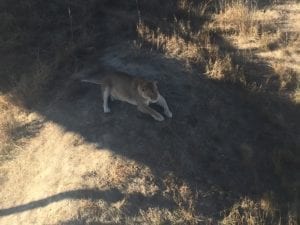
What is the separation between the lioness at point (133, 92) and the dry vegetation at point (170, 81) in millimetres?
797

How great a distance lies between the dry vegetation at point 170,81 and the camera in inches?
291

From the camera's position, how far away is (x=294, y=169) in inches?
319

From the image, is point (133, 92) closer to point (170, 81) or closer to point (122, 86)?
point (122, 86)

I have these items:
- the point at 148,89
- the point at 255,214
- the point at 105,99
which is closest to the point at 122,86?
the point at 105,99

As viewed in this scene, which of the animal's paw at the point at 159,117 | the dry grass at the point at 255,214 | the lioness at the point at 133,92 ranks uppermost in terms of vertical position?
the lioness at the point at 133,92

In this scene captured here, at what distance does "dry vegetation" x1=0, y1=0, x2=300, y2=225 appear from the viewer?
738cm

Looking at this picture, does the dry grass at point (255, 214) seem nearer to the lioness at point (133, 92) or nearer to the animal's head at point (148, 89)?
the lioness at point (133, 92)

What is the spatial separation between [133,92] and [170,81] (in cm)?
110

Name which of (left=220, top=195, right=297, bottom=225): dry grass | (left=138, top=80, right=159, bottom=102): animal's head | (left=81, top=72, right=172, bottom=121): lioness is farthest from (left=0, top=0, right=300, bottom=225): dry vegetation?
(left=138, top=80, right=159, bottom=102): animal's head

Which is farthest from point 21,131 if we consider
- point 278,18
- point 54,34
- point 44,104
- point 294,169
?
point 278,18

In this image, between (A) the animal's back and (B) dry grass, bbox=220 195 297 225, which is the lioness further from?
(B) dry grass, bbox=220 195 297 225

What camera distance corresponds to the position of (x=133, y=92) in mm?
8367

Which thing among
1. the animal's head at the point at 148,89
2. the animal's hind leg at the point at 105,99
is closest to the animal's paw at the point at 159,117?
the animal's head at the point at 148,89

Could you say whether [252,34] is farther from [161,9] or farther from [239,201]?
[239,201]
